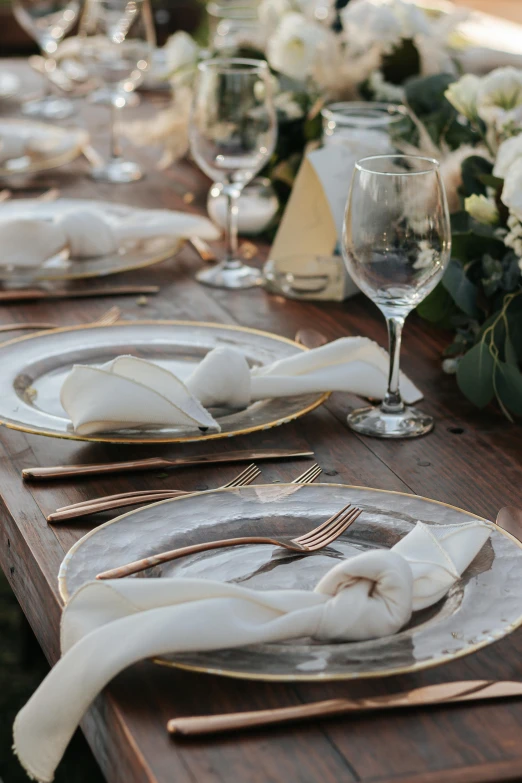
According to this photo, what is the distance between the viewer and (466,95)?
1.39m

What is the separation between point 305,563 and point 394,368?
0.31 metres

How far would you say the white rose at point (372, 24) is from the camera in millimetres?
1824

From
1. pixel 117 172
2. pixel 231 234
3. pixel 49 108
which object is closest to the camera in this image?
pixel 231 234

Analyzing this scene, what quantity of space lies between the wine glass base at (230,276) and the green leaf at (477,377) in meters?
0.43

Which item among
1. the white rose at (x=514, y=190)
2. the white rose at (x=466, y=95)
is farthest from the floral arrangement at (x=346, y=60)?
the white rose at (x=514, y=190)

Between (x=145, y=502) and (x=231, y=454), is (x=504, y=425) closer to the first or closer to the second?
(x=231, y=454)

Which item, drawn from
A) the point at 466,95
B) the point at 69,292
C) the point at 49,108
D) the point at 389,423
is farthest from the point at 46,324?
the point at 49,108

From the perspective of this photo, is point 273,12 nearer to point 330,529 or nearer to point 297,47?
point 297,47

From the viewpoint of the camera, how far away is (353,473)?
3.07 ft

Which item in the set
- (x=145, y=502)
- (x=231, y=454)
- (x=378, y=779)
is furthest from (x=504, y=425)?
(x=378, y=779)

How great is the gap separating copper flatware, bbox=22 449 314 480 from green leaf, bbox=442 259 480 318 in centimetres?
35

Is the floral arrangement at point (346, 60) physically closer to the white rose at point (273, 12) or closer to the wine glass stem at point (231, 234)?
the white rose at point (273, 12)

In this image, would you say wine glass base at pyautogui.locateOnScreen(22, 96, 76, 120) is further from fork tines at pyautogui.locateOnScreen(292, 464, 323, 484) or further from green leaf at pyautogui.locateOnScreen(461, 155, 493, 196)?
fork tines at pyautogui.locateOnScreen(292, 464, 323, 484)

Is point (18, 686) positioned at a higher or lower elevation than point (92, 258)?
lower
